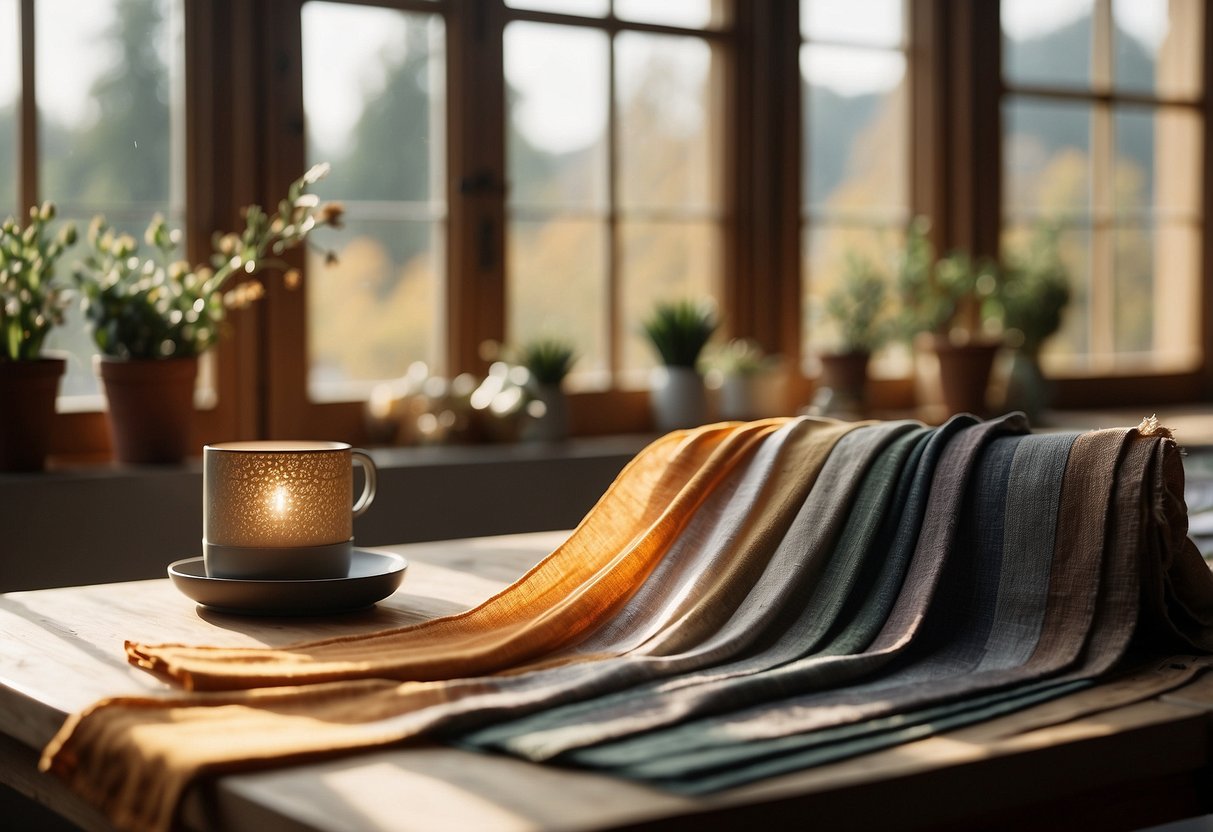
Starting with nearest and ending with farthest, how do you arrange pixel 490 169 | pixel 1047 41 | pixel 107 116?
1. pixel 107 116
2. pixel 490 169
3. pixel 1047 41

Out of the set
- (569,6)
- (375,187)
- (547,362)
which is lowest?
(547,362)

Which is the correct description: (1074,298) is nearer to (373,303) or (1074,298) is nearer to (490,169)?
(490,169)

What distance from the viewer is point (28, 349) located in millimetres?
2551

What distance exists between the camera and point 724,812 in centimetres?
72

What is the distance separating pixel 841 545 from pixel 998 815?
0.37 m

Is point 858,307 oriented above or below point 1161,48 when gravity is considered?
below

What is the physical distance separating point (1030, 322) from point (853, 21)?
946 mm

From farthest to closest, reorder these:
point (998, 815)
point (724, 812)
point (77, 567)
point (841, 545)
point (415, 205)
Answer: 1. point (415, 205)
2. point (77, 567)
3. point (841, 545)
4. point (998, 815)
5. point (724, 812)

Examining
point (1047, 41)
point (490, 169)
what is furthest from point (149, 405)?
point (1047, 41)

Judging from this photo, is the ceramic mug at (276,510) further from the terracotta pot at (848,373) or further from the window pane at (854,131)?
the window pane at (854,131)

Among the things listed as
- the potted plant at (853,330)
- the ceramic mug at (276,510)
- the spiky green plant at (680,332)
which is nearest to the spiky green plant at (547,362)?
the spiky green plant at (680,332)

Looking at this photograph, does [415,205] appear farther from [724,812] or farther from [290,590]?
[724,812]

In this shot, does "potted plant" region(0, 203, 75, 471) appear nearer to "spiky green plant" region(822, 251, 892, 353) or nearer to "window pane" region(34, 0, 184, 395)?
"window pane" region(34, 0, 184, 395)

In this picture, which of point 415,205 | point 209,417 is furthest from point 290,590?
point 415,205
